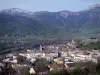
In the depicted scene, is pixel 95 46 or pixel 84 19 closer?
pixel 95 46

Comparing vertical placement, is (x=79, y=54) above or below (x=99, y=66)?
below

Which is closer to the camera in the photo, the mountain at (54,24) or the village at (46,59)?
the village at (46,59)

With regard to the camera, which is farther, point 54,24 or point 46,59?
point 54,24

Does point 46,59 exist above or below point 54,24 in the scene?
above

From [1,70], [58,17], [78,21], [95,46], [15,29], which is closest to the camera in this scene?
[1,70]

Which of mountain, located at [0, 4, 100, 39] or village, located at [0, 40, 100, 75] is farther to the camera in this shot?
mountain, located at [0, 4, 100, 39]

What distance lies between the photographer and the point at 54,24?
92812 mm

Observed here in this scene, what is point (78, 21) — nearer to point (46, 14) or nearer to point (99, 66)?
point (46, 14)

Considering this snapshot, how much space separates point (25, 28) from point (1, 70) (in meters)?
48.0

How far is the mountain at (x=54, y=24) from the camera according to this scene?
6538 cm

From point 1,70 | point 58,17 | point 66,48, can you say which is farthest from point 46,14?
point 1,70

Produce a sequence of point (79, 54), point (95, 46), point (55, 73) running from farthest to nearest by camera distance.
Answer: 1. point (95, 46)
2. point (79, 54)
3. point (55, 73)

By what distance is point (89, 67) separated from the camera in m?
15.9

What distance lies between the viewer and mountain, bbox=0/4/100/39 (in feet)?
214
